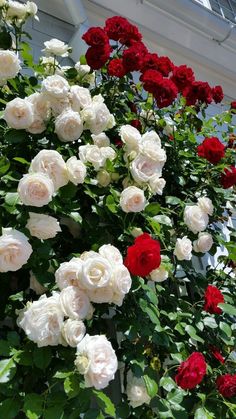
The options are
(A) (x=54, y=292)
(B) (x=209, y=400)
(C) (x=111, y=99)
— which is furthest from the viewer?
(C) (x=111, y=99)

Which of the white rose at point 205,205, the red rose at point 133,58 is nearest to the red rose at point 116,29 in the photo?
the red rose at point 133,58

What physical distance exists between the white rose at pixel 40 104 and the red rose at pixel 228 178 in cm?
114

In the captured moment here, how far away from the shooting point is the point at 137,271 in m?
1.64

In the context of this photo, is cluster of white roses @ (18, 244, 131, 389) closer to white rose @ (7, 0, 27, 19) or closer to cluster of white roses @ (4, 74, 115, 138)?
cluster of white roses @ (4, 74, 115, 138)

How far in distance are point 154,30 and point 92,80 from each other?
1629 mm

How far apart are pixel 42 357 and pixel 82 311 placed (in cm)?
20

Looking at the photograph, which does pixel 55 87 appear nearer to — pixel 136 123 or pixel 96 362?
pixel 136 123

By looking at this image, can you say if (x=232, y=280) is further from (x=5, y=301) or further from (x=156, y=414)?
(x=5, y=301)

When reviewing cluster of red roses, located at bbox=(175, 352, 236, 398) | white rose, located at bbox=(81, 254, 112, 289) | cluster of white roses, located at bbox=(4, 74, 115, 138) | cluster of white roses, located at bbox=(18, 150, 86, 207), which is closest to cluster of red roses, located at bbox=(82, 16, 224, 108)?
cluster of white roses, located at bbox=(4, 74, 115, 138)

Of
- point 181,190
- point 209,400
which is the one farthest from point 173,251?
point 209,400

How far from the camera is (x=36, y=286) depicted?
70.6 inches

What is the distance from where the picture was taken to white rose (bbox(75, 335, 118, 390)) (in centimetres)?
138

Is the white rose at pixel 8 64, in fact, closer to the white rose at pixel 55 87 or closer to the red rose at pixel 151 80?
the white rose at pixel 55 87

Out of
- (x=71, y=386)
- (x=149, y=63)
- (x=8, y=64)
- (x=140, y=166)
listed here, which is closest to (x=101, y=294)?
(x=71, y=386)
